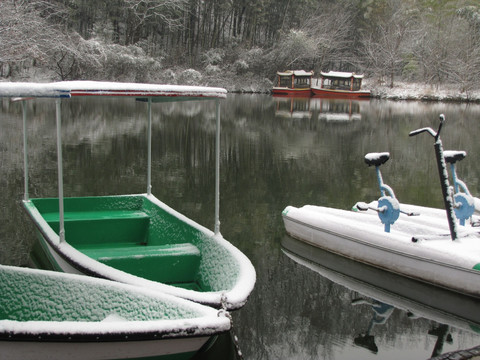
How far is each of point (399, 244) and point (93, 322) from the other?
4177mm

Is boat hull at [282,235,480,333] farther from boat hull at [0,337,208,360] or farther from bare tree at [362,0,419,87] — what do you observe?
bare tree at [362,0,419,87]

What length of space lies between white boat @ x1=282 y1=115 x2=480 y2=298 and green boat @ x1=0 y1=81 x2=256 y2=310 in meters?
2.32

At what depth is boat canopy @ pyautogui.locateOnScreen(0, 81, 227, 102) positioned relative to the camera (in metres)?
4.15

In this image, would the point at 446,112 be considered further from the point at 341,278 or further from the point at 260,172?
the point at 341,278

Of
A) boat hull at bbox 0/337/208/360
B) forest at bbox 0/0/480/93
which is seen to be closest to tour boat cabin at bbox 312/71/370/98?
forest at bbox 0/0/480/93

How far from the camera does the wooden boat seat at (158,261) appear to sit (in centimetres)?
512

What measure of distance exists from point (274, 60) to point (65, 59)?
1897cm

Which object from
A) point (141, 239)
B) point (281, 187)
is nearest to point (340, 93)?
point (281, 187)

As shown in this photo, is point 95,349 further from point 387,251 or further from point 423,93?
point 423,93

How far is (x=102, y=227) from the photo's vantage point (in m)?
6.67

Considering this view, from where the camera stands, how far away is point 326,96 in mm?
45969

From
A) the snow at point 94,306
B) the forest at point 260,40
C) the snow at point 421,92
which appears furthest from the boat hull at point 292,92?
the snow at point 94,306

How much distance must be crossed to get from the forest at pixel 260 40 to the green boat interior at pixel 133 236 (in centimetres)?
3223

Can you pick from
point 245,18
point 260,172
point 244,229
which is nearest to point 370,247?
point 244,229
